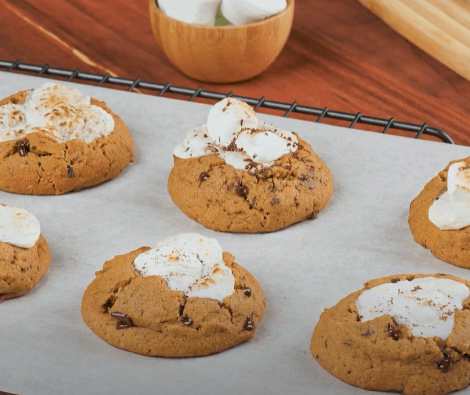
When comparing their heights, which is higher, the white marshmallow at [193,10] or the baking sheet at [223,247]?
the white marshmallow at [193,10]

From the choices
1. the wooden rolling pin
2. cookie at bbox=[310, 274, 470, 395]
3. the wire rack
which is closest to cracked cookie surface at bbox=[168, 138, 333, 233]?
the wire rack

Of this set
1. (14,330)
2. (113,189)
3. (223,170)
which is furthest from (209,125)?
(14,330)

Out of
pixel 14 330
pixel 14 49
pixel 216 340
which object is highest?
pixel 216 340

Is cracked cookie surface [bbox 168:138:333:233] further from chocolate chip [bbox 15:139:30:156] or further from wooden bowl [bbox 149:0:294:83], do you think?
wooden bowl [bbox 149:0:294:83]

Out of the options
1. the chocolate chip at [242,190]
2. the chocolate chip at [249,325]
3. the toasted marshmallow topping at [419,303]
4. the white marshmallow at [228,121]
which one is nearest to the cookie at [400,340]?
the toasted marshmallow topping at [419,303]

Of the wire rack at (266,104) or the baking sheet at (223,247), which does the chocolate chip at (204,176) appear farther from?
the wire rack at (266,104)

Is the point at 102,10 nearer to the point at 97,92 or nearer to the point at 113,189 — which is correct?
the point at 97,92
